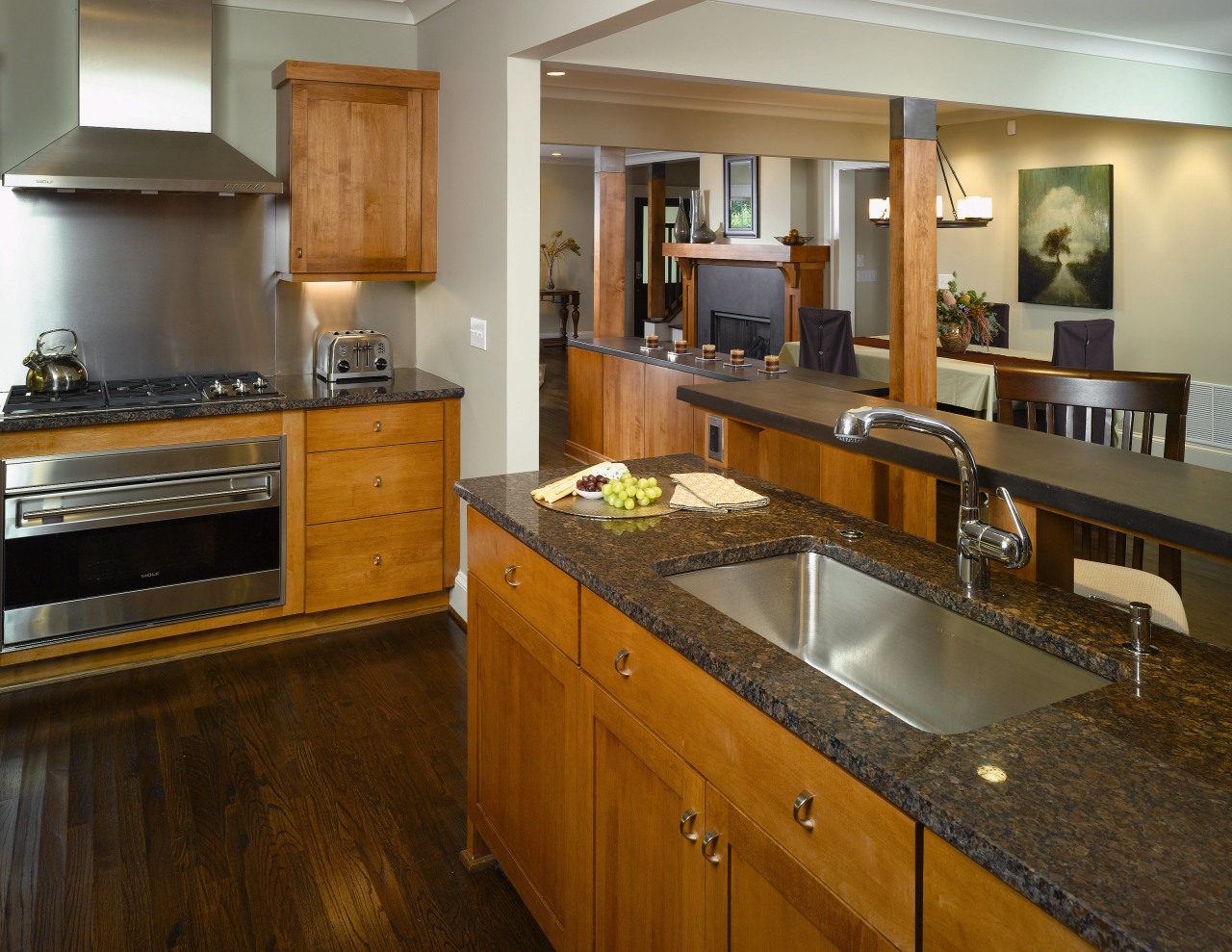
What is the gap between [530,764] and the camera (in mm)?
2129

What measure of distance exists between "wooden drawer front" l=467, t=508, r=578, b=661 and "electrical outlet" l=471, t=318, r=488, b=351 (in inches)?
59.7

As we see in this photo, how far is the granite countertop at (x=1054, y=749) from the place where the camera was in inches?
35.7

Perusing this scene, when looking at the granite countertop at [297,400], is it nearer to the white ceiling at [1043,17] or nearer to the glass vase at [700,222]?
the white ceiling at [1043,17]

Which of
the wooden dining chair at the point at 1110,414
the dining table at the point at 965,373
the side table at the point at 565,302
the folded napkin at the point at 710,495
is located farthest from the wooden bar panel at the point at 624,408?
the side table at the point at 565,302

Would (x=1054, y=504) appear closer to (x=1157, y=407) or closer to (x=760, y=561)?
(x=760, y=561)

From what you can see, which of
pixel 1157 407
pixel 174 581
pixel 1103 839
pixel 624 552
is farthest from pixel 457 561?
pixel 1103 839

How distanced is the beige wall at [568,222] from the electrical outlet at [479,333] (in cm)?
1050

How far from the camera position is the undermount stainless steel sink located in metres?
1.54

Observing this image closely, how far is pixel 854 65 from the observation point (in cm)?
446

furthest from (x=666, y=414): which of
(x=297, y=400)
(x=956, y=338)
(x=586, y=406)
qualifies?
(x=297, y=400)

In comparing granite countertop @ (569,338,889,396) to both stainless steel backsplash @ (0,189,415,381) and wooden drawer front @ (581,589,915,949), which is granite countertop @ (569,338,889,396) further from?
wooden drawer front @ (581,589,915,949)

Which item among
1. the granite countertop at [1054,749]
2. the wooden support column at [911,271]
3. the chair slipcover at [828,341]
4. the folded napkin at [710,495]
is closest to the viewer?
the granite countertop at [1054,749]

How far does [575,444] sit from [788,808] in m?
5.96

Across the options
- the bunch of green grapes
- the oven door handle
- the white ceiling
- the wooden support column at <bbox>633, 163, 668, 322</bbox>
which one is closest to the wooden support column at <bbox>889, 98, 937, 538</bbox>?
→ the white ceiling
